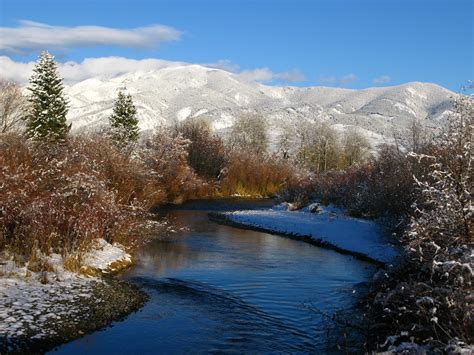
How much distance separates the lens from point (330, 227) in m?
27.8

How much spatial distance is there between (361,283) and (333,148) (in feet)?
280

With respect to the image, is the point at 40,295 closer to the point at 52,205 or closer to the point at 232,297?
the point at 52,205

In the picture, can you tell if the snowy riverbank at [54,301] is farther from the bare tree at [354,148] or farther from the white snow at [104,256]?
the bare tree at [354,148]

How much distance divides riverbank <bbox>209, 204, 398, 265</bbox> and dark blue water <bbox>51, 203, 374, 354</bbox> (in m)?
1.04

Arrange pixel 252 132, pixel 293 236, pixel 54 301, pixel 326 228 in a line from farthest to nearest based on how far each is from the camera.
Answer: pixel 252 132
pixel 293 236
pixel 326 228
pixel 54 301

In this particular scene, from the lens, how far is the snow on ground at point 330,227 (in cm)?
2306

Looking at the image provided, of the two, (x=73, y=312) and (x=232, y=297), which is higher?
(x=232, y=297)

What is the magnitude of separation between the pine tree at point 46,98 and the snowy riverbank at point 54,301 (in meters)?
35.0

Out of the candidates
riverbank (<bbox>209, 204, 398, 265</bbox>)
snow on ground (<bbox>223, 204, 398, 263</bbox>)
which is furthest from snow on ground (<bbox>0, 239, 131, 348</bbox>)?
snow on ground (<bbox>223, 204, 398, 263</bbox>)

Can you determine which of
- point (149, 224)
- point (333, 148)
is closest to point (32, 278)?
point (149, 224)

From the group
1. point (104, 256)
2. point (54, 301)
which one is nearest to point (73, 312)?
point (54, 301)

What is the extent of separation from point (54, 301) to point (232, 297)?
4844mm

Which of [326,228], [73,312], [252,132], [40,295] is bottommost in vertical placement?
[73,312]

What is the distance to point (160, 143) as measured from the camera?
49.3 m
